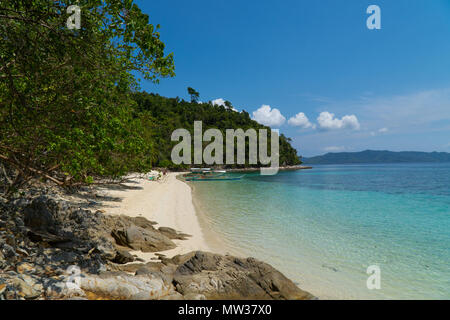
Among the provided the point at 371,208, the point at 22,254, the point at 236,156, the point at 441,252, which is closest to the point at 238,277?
the point at 22,254

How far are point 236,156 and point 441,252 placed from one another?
79166 millimetres

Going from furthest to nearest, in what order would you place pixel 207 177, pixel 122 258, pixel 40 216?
pixel 207 177 → pixel 40 216 → pixel 122 258

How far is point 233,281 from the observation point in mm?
4793

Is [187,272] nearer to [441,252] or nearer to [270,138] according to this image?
[441,252]

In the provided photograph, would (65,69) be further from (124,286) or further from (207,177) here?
(207,177)

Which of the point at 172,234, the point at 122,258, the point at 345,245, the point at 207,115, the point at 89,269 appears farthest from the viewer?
the point at 207,115

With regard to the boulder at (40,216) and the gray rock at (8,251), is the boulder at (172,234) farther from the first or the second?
the gray rock at (8,251)

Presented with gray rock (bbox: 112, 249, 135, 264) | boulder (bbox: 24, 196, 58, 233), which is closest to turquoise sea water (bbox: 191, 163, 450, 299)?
gray rock (bbox: 112, 249, 135, 264)

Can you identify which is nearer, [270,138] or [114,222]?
[114,222]

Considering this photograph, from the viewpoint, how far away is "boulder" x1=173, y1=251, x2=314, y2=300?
4531 millimetres

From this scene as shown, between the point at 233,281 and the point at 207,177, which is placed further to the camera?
the point at 207,177

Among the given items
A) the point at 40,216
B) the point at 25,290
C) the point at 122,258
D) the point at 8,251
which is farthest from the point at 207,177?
the point at 25,290

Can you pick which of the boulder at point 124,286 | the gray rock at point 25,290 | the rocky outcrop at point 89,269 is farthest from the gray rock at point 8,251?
the boulder at point 124,286
